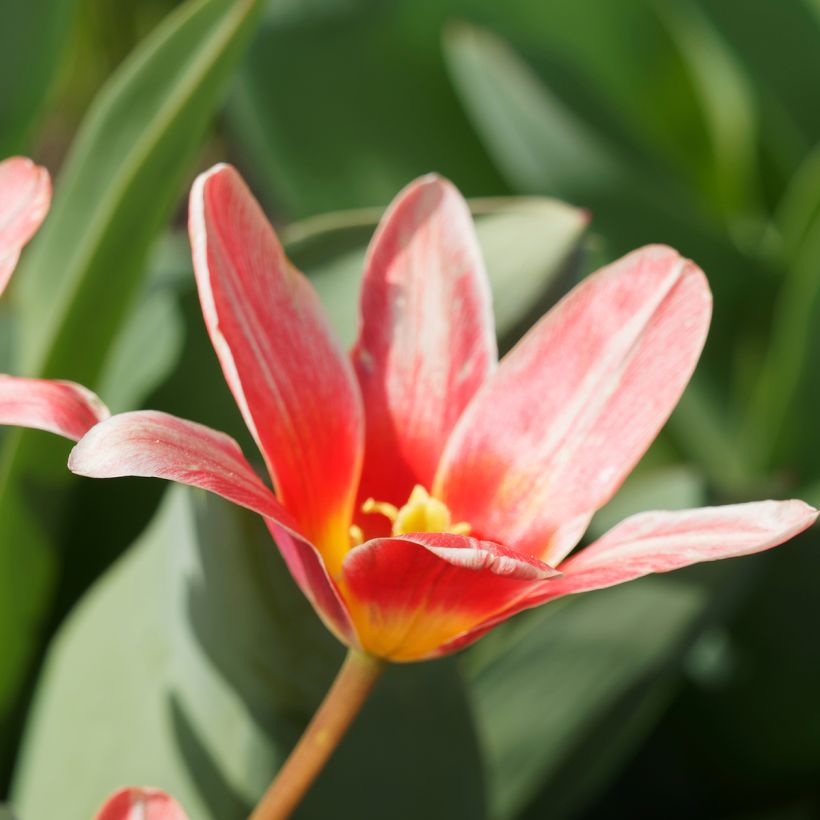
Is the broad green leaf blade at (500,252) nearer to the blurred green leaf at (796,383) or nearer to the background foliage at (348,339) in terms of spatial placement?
the background foliage at (348,339)

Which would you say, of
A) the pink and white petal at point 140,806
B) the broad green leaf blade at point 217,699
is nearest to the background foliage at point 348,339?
the broad green leaf blade at point 217,699

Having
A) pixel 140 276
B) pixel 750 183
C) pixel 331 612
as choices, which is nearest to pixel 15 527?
pixel 140 276

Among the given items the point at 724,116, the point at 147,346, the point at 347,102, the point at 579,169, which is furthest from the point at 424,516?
the point at 724,116

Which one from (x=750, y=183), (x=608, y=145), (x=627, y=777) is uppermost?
Answer: (x=608, y=145)

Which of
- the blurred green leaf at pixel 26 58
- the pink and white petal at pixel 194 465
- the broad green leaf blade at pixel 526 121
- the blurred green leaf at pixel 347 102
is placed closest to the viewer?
the pink and white petal at pixel 194 465

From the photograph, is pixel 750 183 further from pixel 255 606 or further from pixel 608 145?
pixel 255 606

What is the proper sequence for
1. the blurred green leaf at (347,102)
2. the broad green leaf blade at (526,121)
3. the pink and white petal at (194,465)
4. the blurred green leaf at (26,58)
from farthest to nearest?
1. the blurred green leaf at (347,102)
2. the broad green leaf blade at (526,121)
3. the blurred green leaf at (26,58)
4. the pink and white petal at (194,465)

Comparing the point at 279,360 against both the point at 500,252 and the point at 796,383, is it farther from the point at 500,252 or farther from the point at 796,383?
the point at 796,383
